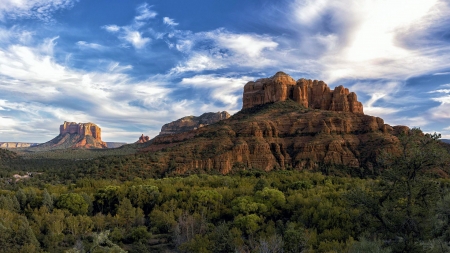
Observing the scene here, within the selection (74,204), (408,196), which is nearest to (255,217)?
(408,196)

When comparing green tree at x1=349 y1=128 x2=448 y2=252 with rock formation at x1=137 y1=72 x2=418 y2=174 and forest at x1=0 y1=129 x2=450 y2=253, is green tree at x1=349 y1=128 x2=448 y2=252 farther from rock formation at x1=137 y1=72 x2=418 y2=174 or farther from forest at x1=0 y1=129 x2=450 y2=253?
rock formation at x1=137 y1=72 x2=418 y2=174

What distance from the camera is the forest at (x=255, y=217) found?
13.7 m

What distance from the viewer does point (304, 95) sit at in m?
113

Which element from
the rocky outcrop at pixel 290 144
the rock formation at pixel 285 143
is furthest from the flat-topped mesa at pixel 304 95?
the rocky outcrop at pixel 290 144

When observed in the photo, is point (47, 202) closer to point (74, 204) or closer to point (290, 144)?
point (74, 204)

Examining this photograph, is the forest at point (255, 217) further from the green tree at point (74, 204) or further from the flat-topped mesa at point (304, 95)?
the flat-topped mesa at point (304, 95)

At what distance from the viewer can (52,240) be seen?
2528cm

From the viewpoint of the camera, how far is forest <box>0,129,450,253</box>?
1366 cm

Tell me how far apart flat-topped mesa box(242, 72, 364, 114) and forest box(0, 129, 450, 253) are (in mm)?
65687

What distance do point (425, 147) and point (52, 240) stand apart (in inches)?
1122

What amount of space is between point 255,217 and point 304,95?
91.0 meters

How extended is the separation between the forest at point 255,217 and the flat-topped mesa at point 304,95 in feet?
216

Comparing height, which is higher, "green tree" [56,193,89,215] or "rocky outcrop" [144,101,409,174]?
"rocky outcrop" [144,101,409,174]

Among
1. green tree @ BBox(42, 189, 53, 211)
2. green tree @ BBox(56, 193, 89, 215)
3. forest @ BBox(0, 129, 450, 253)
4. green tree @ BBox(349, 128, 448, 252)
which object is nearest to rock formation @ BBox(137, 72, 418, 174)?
forest @ BBox(0, 129, 450, 253)
